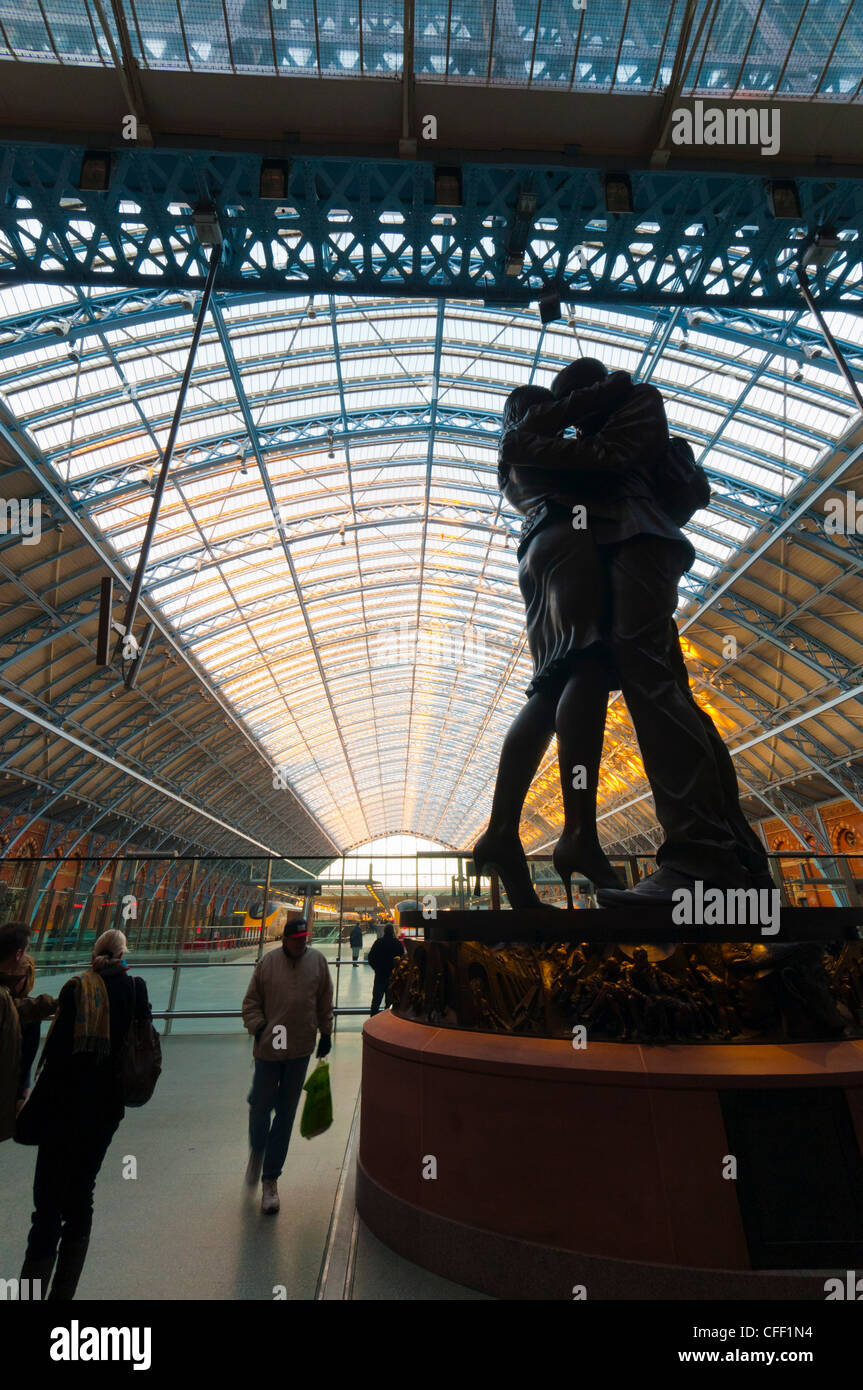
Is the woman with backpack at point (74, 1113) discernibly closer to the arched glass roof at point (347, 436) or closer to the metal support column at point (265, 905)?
the metal support column at point (265, 905)

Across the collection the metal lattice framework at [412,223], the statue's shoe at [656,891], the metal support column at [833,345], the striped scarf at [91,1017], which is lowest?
the striped scarf at [91,1017]

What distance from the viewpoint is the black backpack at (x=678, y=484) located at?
4.96 meters

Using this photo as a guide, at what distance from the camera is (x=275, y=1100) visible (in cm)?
434

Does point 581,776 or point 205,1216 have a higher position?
point 581,776

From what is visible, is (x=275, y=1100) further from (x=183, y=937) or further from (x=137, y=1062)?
(x=183, y=937)

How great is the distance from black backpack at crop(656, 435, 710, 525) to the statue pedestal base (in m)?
3.49

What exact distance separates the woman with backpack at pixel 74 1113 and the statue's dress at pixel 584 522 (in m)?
3.13

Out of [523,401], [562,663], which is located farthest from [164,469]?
[562,663]

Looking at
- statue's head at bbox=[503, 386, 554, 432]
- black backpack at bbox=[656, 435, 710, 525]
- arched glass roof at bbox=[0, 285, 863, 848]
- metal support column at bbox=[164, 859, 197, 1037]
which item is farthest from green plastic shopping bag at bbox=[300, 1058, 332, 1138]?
arched glass roof at bbox=[0, 285, 863, 848]

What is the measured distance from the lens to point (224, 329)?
17609 mm

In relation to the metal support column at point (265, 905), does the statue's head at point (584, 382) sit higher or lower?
higher

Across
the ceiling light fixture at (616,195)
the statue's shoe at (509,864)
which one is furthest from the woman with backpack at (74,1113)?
the ceiling light fixture at (616,195)

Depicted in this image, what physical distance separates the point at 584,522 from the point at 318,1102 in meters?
3.97

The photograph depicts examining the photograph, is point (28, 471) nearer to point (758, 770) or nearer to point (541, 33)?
point (541, 33)
